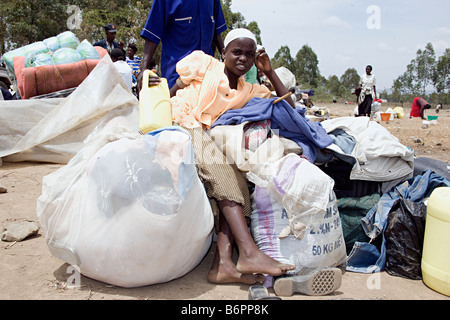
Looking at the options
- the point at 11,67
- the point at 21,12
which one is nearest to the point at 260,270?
the point at 11,67

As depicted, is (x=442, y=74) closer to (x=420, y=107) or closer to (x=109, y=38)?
(x=420, y=107)

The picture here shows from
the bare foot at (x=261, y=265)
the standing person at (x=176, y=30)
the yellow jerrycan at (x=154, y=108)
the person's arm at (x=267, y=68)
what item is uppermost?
the standing person at (x=176, y=30)

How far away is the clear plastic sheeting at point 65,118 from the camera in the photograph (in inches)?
150

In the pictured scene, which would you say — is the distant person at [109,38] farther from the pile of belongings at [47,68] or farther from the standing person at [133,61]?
the pile of belongings at [47,68]

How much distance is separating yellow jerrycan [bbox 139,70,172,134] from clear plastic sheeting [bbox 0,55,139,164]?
1.43 meters

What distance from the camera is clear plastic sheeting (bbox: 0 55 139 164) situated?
3799 mm

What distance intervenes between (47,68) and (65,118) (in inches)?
29.5

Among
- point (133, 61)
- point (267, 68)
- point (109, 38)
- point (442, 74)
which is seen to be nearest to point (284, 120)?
point (267, 68)

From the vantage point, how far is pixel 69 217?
181 centimetres

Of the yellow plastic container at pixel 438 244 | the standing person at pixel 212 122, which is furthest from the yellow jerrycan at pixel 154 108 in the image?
the yellow plastic container at pixel 438 244

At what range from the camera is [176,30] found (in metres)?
3.15

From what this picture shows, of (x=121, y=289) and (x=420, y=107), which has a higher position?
(x=420, y=107)

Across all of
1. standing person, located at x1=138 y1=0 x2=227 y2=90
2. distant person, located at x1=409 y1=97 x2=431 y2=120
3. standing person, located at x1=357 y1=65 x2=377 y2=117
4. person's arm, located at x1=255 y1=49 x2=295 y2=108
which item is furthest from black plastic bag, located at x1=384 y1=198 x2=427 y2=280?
distant person, located at x1=409 y1=97 x2=431 y2=120

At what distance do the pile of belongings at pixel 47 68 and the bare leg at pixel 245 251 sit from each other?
3.05 m
